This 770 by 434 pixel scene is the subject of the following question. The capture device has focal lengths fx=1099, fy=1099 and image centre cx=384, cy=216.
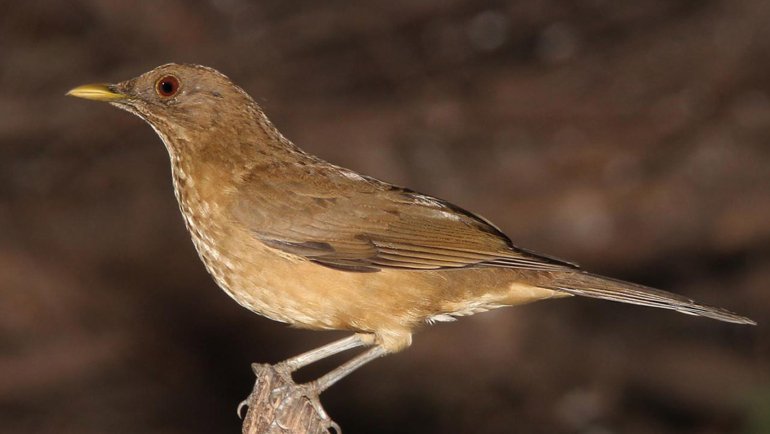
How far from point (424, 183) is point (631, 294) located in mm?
5082

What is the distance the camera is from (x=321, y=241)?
5035mm

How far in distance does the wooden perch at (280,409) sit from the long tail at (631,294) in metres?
1.25

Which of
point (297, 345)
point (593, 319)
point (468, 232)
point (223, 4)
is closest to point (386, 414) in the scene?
point (297, 345)

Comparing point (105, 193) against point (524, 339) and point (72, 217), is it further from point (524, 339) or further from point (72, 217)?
point (524, 339)

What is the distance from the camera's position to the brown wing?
196 inches

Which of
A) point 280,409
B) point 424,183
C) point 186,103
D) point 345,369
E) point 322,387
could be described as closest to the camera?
point 280,409

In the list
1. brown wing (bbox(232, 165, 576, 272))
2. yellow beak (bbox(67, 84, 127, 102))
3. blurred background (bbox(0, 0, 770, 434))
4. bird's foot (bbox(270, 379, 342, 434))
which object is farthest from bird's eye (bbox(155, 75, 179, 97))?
blurred background (bbox(0, 0, 770, 434))

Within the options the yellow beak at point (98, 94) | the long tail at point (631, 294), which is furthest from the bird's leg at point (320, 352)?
the yellow beak at point (98, 94)

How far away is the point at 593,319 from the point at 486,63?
2.71 metres

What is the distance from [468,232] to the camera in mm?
5172

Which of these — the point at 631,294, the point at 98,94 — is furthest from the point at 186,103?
the point at 631,294

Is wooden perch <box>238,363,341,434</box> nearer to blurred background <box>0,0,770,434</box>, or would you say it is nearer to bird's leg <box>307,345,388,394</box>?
bird's leg <box>307,345,388,394</box>

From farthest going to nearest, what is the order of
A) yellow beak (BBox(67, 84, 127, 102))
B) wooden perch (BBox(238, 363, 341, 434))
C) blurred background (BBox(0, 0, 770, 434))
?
blurred background (BBox(0, 0, 770, 434))
yellow beak (BBox(67, 84, 127, 102))
wooden perch (BBox(238, 363, 341, 434))

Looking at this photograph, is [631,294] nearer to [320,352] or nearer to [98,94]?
[320,352]
